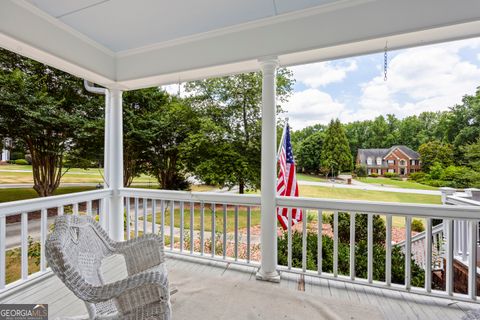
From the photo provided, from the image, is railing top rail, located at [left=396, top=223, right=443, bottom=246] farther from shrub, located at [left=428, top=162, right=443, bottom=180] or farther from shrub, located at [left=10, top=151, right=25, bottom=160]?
shrub, located at [left=10, top=151, right=25, bottom=160]

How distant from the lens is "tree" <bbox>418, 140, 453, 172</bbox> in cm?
237

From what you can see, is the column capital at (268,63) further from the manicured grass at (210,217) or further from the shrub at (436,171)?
the manicured grass at (210,217)

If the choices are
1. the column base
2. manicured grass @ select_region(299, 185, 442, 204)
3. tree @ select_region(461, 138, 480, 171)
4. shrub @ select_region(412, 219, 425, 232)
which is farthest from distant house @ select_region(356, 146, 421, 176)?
the column base

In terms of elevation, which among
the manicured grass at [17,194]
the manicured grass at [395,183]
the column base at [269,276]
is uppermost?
the manicured grass at [395,183]

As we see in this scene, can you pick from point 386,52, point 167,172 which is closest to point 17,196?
point 167,172

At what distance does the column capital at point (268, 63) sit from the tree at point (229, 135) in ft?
4.18

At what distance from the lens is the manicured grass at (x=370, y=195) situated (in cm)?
246

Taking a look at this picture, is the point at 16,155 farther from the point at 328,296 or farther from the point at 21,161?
the point at 328,296

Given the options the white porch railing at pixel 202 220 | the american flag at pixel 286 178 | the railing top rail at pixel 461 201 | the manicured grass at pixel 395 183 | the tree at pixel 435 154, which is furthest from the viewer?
the american flag at pixel 286 178

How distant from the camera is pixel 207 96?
4.25 m

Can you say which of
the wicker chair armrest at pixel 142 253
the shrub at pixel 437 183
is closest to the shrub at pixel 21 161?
the wicker chair armrest at pixel 142 253

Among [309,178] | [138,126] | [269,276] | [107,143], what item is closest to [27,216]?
[107,143]

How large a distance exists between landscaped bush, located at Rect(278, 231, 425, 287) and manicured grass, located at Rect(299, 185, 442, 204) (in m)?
0.65

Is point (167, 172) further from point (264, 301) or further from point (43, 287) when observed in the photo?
point (264, 301)
